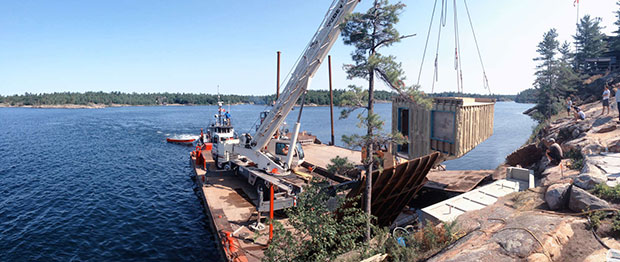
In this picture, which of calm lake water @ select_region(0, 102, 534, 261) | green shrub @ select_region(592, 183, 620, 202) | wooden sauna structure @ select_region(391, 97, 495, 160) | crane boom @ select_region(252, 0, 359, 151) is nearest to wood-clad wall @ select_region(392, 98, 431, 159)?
wooden sauna structure @ select_region(391, 97, 495, 160)

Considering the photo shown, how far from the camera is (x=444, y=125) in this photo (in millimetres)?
13828

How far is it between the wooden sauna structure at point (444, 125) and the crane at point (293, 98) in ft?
14.4

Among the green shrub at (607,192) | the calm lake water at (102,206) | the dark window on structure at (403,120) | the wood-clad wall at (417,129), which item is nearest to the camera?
the green shrub at (607,192)

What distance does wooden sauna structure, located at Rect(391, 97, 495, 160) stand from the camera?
43.2ft

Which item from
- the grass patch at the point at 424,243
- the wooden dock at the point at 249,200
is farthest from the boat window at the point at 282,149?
the grass patch at the point at 424,243

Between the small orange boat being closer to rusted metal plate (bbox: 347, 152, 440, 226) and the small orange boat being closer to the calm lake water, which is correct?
the calm lake water

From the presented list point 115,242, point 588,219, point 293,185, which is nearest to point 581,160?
point 588,219

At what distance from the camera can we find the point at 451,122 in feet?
44.2

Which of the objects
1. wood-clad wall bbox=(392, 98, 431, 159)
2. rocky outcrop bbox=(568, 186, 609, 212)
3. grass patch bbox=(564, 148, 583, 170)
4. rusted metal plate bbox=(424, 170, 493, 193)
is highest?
wood-clad wall bbox=(392, 98, 431, 159)

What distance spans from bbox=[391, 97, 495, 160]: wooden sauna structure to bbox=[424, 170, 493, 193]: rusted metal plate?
2.50 metres

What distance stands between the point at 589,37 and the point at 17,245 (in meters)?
87.4

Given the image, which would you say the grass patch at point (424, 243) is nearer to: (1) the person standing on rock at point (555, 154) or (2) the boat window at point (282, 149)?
(1) the person standing on rock at point (555, 154)

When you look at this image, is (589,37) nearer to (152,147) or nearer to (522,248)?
(522,248)

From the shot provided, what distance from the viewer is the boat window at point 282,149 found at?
58.7 feet
